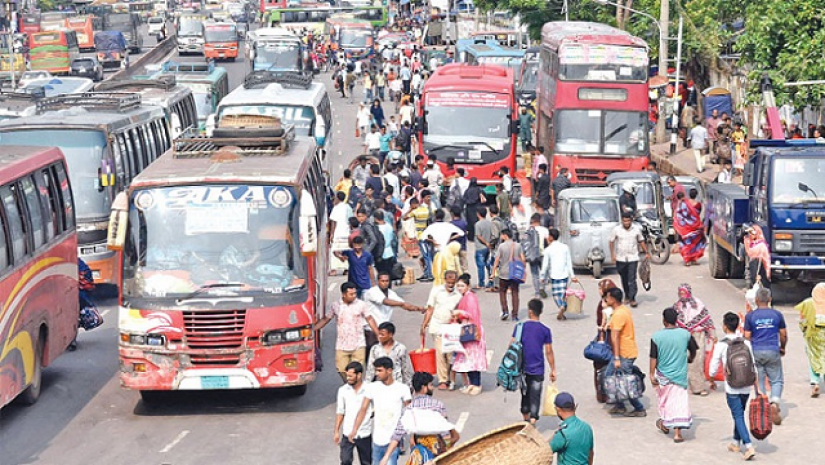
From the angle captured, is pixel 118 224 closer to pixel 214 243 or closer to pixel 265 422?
pixel 214 243

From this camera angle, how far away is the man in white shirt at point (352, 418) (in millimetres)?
12820

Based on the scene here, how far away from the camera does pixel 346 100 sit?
6825 centimetres

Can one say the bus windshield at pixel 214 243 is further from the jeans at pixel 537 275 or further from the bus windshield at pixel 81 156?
the jeans at pixel 537 275

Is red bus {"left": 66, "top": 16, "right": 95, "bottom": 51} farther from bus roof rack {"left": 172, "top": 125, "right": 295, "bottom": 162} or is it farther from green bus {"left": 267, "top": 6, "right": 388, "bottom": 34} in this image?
bus roof rack {"left": 172, "top": 125, "right": 295, "bottom": 162}

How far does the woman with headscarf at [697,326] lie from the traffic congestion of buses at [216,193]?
4.17m

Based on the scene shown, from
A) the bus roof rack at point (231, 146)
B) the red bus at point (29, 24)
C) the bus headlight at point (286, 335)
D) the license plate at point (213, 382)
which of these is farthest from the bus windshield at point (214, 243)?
the red bus at point (29, 24)

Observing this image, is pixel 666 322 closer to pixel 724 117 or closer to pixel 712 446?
pixel 712 446

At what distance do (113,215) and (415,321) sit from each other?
7.44 m

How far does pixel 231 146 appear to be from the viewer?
18906 mm

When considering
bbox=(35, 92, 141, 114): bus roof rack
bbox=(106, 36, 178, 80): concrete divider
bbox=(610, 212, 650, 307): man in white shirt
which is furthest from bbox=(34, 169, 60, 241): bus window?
bbox=(106, 36, 178, 80): concrete divider

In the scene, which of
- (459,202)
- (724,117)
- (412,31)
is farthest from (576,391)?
(412,31)

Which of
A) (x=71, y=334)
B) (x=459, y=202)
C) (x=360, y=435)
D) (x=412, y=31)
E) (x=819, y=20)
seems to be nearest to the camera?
(x=360, y=435)

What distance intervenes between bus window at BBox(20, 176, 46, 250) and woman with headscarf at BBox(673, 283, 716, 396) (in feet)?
24.1

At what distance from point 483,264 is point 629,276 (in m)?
2.68
